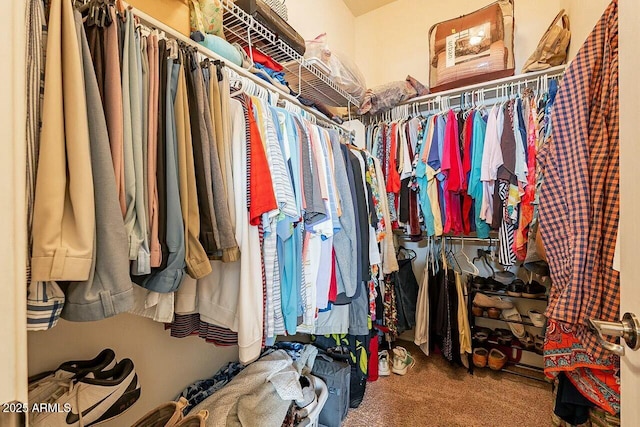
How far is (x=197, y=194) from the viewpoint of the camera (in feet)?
2.16

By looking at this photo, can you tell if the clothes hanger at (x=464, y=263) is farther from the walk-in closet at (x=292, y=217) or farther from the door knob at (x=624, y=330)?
the door knob at (x=624, y=330)

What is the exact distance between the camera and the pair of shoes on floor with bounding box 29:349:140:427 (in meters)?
0.63

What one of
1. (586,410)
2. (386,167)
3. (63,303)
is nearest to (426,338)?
(586,410)

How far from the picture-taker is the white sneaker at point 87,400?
0.61 meters

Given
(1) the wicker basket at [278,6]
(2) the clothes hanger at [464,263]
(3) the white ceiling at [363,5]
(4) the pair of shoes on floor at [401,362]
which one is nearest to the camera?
(1) the wicker basket at [278,6]

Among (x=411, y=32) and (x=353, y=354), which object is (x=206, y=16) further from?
(x=411, y=32)

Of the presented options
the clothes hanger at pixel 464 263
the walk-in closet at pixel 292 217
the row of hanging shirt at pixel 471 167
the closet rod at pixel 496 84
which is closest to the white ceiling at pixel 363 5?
the walk-in closet at pixel 292 217

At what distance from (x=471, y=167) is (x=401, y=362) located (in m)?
1.44

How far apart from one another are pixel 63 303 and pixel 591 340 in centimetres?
113

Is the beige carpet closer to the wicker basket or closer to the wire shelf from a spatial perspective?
the wire shelf

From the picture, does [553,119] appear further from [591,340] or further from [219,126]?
[219,126]

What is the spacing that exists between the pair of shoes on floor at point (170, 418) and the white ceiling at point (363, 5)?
298cm

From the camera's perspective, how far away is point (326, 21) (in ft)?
6.95
